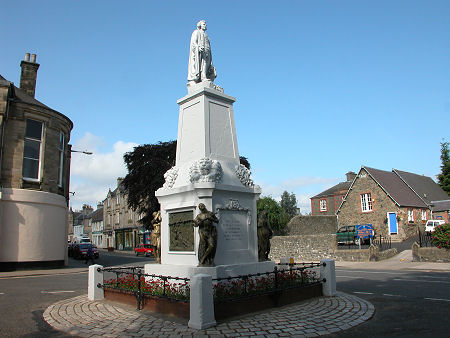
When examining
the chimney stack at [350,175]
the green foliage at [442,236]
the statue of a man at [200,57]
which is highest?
the chimney stack at [350,175]

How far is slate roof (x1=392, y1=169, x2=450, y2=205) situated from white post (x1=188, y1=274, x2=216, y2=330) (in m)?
39.6

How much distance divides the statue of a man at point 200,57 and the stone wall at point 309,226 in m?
30.9

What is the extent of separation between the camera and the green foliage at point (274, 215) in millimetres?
44719

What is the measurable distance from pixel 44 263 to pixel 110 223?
1908 inches

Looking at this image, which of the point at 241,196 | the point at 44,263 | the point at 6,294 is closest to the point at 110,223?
the point at 44,263

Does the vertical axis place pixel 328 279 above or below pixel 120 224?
below

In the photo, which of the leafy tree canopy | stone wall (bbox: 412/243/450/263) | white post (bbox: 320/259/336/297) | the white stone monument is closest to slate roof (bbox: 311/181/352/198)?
the leafy tree canopy

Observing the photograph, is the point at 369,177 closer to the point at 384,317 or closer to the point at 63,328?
the point at 384,317

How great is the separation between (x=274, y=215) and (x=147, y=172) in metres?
20.3

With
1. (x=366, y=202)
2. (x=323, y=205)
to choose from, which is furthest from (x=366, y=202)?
(x=323, y=205)

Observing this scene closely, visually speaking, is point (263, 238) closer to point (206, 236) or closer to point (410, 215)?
point (206, 236)

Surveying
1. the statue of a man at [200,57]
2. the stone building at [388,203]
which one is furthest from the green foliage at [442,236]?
the statue of a man at [200,57]

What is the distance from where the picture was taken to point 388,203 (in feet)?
119

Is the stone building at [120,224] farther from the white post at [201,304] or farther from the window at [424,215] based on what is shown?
the white post at [201,304]
